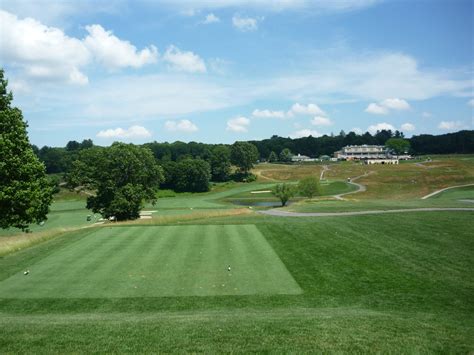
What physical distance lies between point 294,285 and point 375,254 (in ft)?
25.2

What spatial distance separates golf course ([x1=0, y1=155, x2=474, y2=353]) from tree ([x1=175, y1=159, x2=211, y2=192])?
79661 mm

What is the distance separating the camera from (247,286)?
19.5 m

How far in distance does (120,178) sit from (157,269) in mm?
33392

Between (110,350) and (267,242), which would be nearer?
(110,350)

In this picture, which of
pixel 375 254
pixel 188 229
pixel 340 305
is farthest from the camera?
pixel 188 229

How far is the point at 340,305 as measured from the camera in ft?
57.4

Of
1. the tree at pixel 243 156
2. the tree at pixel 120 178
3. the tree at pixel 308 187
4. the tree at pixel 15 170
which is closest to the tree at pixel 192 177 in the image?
the tree at pixel 243 156

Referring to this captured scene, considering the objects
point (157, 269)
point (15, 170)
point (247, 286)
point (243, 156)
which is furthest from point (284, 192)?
point (243, 156)

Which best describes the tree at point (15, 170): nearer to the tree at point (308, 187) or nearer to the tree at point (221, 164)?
the tree at point (308, 187)

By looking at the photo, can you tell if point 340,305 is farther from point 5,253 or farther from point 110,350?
point 5,253

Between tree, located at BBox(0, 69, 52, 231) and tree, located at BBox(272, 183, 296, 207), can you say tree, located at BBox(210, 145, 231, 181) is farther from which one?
tree, located at BBox(0, 69, 52, 231)

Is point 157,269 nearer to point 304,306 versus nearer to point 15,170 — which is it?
point 304,306

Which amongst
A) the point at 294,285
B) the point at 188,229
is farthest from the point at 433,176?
the point at 294,285

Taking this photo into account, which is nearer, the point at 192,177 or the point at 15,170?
the point at 15,170
